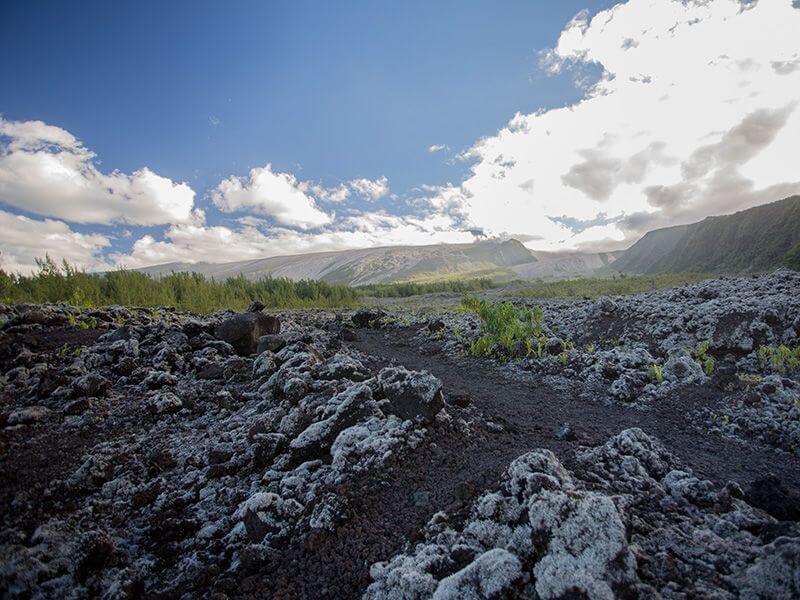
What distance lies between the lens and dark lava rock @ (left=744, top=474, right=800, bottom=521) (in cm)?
226

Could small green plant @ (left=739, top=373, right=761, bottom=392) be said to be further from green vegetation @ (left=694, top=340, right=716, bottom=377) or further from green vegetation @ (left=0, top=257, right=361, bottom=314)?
green vegetation @ (left=0, top=257, right=361, bottom=314)

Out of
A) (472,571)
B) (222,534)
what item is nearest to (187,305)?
(222,534)

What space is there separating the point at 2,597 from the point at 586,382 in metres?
6.58

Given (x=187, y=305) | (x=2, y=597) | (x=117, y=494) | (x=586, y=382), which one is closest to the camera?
(x=2, y=597)

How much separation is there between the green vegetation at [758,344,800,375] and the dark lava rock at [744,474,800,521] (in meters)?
4.18

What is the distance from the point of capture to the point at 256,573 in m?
2.20

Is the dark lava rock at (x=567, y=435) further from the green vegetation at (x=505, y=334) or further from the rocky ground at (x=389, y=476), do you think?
the green vegetation at (x=505, y=334)

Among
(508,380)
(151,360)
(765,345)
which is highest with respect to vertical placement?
(151,360)

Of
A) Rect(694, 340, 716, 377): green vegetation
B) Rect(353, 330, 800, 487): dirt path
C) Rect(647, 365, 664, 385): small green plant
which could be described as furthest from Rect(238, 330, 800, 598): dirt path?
Rect(694, 340, 716, 377): green vegetation

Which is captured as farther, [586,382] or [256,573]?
[586,382]

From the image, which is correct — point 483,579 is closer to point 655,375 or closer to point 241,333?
point 655,375

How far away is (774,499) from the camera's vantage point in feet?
7.59

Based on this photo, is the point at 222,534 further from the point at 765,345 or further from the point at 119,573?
the point at 765,345

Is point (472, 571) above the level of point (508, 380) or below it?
above
